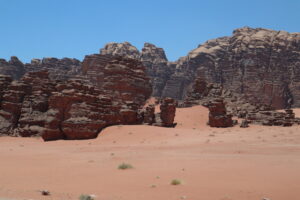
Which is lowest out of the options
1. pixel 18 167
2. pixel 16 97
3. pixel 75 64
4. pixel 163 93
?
pixel 18 167

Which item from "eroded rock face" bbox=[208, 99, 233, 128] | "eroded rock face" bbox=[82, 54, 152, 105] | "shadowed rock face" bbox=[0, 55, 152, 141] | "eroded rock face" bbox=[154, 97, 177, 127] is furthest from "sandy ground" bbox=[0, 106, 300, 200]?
"eroded rock face" bbox=[82, 54, 152, 105]

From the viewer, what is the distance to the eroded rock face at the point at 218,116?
33.9m

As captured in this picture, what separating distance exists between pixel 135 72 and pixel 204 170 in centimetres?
3844

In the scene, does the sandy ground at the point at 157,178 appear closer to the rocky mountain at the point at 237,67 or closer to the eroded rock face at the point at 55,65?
the rocky mountain at the point at 237,67

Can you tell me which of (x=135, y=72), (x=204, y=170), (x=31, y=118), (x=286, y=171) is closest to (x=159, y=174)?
(x=204, y=170)

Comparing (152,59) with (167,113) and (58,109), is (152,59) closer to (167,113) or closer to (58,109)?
(167,113)

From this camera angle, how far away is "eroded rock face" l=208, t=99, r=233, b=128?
33.9 meters

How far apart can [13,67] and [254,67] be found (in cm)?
5748

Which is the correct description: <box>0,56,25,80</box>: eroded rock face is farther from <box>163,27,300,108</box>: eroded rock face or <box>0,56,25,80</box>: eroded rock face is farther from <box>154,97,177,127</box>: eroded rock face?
<box>154,97,177,127</box>: eroded rock face

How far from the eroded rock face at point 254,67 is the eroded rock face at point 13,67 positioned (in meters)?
36.7

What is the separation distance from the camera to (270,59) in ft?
249

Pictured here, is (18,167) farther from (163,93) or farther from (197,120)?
(163,93)

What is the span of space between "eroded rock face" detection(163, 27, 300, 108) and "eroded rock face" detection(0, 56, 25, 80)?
36.7 metres

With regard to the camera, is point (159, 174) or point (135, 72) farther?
point (135, 72)
